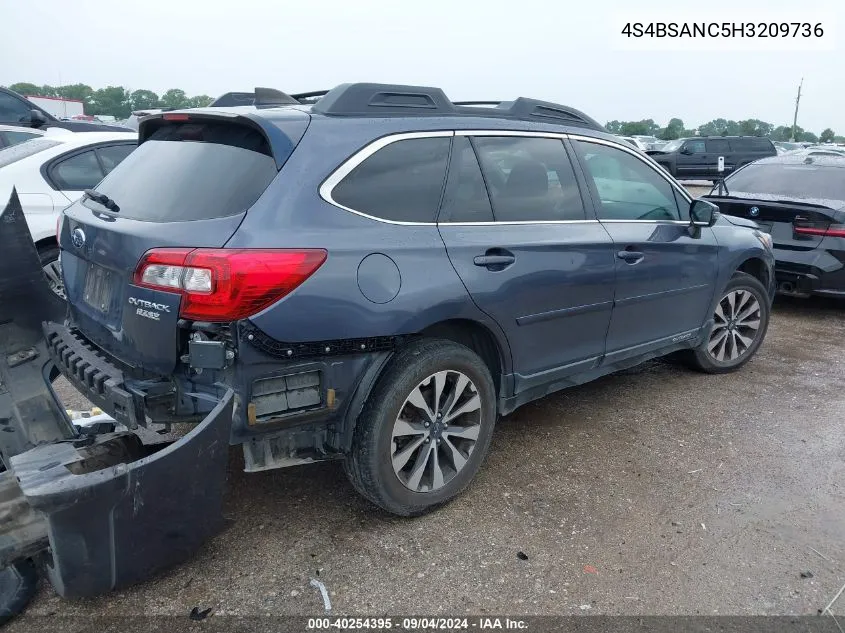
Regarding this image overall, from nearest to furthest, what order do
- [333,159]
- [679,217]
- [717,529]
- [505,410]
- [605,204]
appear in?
[333,159] < [717,529] < [505,410] < [605,204] < [679,217]

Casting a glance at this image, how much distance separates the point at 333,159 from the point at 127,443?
4.78 feet

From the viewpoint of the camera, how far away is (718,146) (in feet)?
74.6

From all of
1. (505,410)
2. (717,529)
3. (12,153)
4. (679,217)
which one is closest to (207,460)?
(505,410)

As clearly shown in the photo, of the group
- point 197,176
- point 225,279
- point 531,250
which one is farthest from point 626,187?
point 225,279

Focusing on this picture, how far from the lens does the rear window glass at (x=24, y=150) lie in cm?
583

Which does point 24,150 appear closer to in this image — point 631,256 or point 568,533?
point 631,256

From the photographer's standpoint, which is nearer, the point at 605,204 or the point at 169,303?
the point at 169,303

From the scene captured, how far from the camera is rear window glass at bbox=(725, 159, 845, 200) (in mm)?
7051

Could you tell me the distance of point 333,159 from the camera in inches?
113

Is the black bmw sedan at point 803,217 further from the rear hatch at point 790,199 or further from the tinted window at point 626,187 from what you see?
the tinted window at point 626,187

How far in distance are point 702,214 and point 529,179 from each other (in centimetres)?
153

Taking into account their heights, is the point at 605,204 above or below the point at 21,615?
above

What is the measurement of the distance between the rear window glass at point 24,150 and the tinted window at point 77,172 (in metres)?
0.23

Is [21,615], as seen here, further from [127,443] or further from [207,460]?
[207,460]
